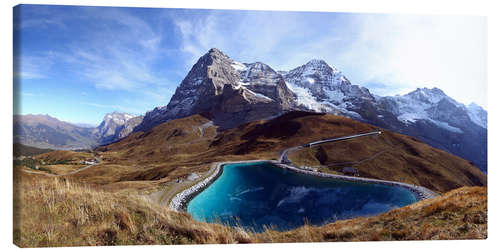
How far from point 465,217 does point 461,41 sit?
616cm

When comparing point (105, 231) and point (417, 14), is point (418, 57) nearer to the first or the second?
point (417, 14)

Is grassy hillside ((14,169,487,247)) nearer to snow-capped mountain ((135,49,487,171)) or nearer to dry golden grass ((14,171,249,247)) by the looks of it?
dry golden grass ((14,171,249,247))

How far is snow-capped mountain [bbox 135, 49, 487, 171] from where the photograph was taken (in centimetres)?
10162

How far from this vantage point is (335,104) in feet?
497

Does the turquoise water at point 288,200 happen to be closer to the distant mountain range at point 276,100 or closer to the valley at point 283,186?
the valley at point 283,186

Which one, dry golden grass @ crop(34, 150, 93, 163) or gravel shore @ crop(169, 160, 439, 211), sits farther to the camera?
dry golden grass @ crop(34, 150, 93, 163)

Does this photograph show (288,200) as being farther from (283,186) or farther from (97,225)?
(97,225)

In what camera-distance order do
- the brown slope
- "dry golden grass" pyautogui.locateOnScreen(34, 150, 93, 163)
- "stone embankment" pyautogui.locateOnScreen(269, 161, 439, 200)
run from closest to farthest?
"stone embankment" pyautogui.locateOnScreen(269, 161, 439, 200), the brown slope, "dry golden grass" pyautogui.locateOnScreen(34, 150, 93, 163)

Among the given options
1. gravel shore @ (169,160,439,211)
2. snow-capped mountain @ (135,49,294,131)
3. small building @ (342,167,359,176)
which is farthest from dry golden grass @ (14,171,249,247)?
snow-capped mountain @ (135,49,294,131)

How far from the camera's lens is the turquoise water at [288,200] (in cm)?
1135

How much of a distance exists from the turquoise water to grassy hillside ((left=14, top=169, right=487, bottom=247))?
5.36 metres

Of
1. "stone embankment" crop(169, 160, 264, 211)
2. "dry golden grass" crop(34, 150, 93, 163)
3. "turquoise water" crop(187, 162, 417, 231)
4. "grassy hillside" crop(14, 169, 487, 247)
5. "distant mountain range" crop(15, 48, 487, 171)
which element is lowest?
"dry golden grass" crop(34, 150, 93, 163)

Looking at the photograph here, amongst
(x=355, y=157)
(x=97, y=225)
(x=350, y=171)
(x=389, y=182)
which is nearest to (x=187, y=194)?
(x=97, y=225)

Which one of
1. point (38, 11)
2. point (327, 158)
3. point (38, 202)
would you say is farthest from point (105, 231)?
point (327, 158)
